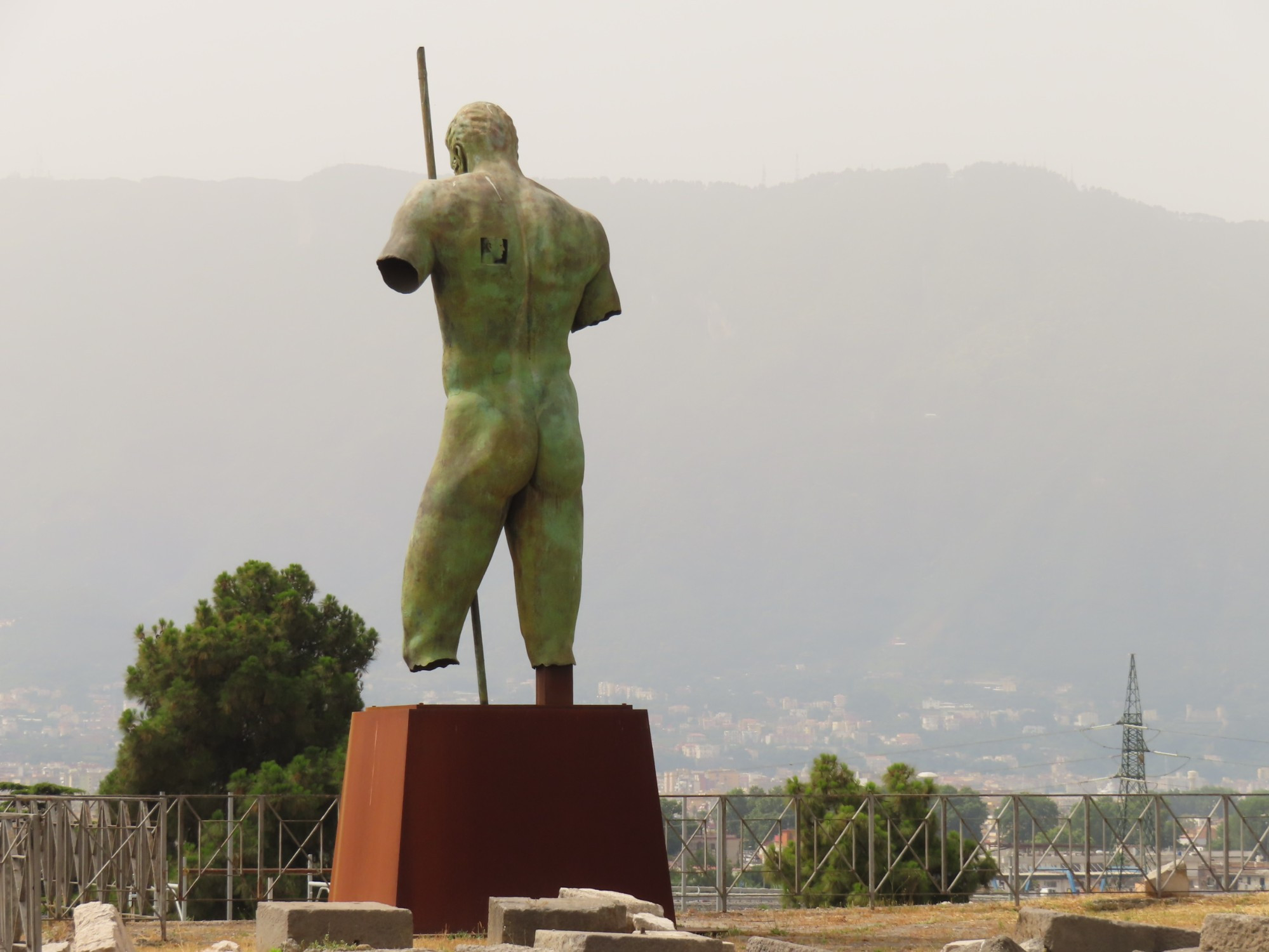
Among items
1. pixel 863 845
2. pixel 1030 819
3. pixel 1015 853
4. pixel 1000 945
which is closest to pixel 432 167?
pixel 1000 945

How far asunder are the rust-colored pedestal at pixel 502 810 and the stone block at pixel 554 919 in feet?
3.48

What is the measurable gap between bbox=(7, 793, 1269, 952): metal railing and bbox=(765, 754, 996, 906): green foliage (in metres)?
0.05

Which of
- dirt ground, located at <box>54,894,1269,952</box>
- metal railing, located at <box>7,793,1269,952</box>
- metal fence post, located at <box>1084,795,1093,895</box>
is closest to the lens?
dirt ground, located at <box>54,894,1269,952</box>

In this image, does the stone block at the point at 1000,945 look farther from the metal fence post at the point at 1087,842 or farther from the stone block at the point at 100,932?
the metal fence post at the point at 1087,842

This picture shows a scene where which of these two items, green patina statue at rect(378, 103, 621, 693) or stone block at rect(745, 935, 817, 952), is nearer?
stone block at rect(745, 935, 817, 952)

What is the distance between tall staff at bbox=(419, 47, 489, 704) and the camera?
31.2ft

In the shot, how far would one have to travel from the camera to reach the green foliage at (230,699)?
2244cm

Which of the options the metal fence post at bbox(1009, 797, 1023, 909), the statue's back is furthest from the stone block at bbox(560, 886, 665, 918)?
the metal fence post at bbox(1009, 797, 1023, 909)

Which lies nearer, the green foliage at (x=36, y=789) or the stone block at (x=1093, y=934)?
the stone block at (x=1093, y=934)

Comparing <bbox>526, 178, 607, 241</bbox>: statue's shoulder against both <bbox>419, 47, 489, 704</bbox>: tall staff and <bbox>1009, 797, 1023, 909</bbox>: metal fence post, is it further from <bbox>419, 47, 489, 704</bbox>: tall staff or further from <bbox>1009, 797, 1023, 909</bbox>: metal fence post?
<bbox>1009, 797, 1023, 909</bbox>: metal fence post

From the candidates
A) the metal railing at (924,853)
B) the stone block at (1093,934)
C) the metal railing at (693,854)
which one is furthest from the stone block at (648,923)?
the metal railing at (924,853)

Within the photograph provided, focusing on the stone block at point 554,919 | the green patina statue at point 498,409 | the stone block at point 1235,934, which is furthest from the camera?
the green patina statue at point 498,409

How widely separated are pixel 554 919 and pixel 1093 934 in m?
2.40

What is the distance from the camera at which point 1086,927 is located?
785cm
